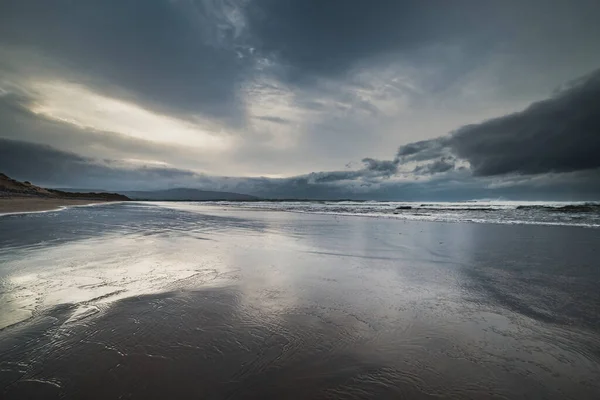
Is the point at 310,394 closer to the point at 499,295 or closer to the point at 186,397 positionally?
the point at 186,397

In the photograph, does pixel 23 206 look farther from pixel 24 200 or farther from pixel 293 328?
pixel 293 328

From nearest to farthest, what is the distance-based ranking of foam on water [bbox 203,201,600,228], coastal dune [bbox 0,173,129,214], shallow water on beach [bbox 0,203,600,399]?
shallow water on beach [bbox 0,203,600,399] → foam on water [bbox 203,201,600,228] → coastal dune [bbox 0,173,129,214]

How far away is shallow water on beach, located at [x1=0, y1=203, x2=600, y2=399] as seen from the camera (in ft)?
8.92

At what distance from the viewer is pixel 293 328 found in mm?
3871

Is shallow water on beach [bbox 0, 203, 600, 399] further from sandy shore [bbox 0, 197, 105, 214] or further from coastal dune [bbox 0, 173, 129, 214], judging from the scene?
coastal dune [bbox 0, 173, 129, 214]

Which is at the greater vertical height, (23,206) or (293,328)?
(23,206)

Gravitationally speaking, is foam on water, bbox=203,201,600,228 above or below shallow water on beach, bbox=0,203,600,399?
above

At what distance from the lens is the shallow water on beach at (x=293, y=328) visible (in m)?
2.72

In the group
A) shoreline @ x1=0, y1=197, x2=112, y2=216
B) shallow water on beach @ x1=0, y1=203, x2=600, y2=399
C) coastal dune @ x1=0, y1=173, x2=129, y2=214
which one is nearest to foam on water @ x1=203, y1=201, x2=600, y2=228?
shallow water on beach @ x1=0, y1=203, x2=600, y2=399

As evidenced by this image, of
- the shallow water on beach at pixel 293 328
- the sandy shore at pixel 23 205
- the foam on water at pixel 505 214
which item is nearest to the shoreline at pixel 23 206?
the sandy shore at pixel 23 205

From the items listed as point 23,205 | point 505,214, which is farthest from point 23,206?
point 505,214

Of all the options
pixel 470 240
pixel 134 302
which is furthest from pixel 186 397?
pixel 470 240

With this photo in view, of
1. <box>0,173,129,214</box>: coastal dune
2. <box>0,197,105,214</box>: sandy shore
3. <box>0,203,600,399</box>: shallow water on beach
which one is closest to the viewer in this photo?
<box>0,203,600,399</box>: shallow water on beach

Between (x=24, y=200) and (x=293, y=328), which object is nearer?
(x=293, y=328)
